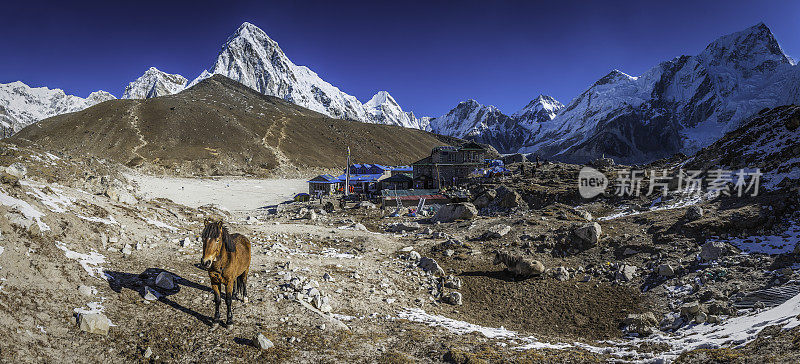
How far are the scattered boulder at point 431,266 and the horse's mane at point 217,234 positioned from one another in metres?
8.22

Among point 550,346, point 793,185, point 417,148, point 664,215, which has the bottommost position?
point 550,346

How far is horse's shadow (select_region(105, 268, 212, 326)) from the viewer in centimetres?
691

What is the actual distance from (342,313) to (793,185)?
912 inches

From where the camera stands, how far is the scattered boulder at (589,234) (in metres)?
15.5

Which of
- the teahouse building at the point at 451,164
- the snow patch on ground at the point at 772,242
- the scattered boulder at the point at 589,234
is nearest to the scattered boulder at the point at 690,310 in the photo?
the snow patch on ground at the point at 772,242

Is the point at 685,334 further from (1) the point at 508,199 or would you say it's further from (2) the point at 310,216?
(2) the point at 310,216

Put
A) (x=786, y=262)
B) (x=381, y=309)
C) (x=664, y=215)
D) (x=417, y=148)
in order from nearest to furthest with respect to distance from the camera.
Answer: (x=381, y=309), (x=786, y=262), (x=664, y=215), (x=417, y=148)

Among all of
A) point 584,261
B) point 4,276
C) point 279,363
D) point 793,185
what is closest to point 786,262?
point 584,261

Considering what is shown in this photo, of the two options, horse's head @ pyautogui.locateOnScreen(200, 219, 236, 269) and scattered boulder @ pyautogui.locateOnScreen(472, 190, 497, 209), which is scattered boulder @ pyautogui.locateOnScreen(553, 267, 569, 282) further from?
scattered boulder @ pyautogui.locateOnScreen(472, 190, 497, 209)

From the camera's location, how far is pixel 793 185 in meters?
16.7

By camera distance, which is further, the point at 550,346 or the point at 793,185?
the point at 793,185

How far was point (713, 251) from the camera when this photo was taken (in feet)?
39.6

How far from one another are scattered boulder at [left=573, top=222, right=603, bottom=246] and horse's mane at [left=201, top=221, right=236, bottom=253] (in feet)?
49.6

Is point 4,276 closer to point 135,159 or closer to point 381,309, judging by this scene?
point 381,309
